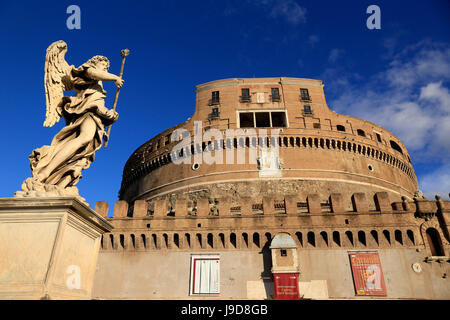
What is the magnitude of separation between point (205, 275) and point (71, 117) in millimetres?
15500

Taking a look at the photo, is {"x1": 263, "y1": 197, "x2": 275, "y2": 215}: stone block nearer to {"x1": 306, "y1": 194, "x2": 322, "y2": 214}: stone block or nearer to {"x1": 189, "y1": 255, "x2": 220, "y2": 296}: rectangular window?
{"x1": 306, "y1": 194, "x2": 322, "y2": 214}: stone block

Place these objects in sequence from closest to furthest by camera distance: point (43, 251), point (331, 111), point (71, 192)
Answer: point (43, 251) < point (71, 192) < point (331, 111)

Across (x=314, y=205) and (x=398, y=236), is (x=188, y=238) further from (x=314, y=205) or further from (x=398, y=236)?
(x=398, y=236)

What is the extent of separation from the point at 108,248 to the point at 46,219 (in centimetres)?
1771

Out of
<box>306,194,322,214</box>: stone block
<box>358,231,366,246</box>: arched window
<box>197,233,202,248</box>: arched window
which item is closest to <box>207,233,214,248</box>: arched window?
<box>197,233,202,248</box>: arched window

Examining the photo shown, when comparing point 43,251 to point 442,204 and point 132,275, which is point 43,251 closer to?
point 132,275

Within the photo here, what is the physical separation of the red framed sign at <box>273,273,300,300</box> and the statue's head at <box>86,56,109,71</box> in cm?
1576

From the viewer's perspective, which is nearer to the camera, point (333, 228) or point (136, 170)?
point (333, 228)

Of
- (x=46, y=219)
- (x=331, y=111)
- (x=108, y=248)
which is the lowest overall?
(x=46, y=219)

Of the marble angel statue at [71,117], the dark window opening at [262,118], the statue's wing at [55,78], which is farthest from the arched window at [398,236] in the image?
the statue's wing at [55,78]

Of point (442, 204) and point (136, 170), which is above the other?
point (136, 170)
